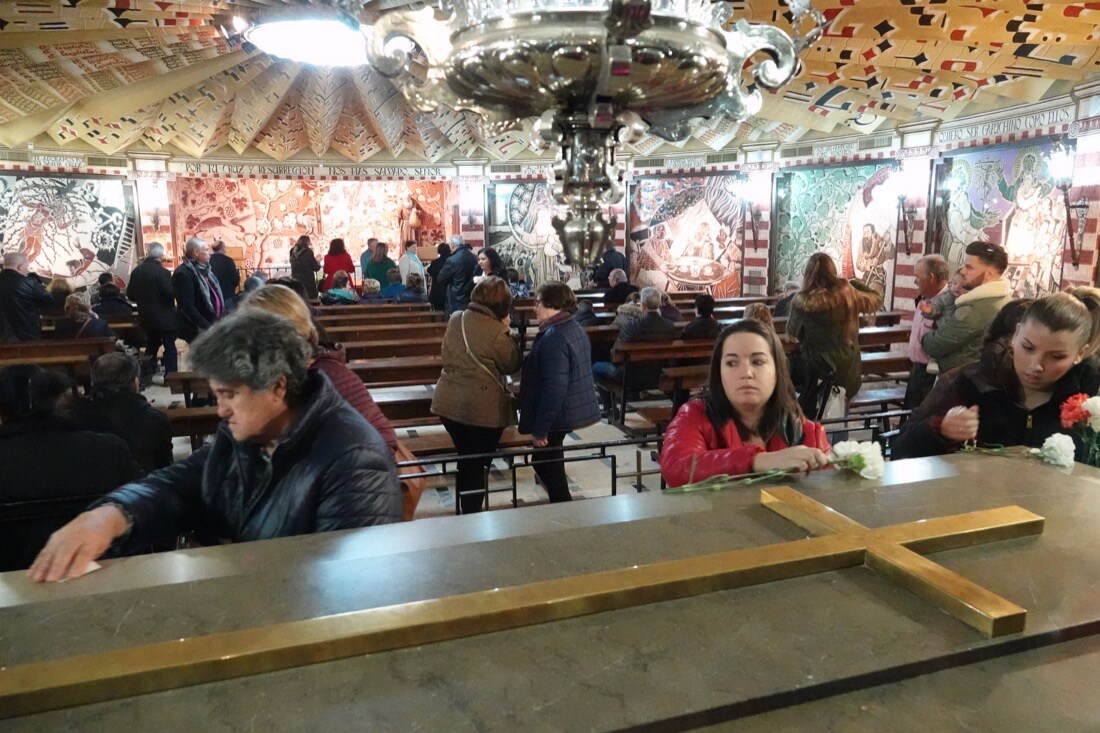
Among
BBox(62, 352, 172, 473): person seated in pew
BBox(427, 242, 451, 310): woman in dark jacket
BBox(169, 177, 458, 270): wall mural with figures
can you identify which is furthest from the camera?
BBox(169, 177, 458, 270): wall mural with figures

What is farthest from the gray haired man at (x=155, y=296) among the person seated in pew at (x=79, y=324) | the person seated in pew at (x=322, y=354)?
the person seated in pew at (x=322, y=354)

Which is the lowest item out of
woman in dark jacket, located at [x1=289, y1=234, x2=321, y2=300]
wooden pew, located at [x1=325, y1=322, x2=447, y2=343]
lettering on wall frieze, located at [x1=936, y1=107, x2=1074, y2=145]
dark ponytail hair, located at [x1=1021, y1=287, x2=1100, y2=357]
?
wooden pew, located at [x1=325, y1=322, x2=447, y2=343]

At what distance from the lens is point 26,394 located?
95.7 inches

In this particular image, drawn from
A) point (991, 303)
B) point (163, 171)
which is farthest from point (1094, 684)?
point (163, 171)

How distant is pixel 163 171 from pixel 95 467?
1262cm

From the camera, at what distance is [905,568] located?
1151 millimetres

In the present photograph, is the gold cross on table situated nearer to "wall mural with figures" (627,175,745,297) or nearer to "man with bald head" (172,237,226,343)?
"man with bald head" (172,237,226,343)

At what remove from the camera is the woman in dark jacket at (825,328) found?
4.46 meters

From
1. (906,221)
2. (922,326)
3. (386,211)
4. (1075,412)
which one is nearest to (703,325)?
(922,326)

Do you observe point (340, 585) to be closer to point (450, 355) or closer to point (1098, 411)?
point (1098, 411)

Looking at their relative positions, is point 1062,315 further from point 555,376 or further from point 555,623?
point 555,376

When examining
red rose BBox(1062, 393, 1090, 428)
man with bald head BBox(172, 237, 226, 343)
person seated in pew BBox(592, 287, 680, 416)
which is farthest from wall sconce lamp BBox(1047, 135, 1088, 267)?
man with bald head BBox(172, 237, 226, 343)

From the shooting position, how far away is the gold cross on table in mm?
894

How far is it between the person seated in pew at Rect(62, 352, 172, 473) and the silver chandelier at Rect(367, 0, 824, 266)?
87.8 inches
